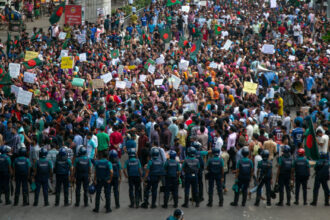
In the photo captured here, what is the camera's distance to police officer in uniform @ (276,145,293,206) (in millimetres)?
14211

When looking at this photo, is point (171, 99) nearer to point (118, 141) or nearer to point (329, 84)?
point (118, 141)

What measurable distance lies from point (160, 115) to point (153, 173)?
13.8 feet

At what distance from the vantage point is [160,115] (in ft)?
59.1

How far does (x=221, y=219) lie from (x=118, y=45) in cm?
1831

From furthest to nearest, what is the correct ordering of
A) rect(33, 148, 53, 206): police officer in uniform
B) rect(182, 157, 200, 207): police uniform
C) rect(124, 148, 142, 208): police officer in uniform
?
rect(33, 148, 53, 206): police officer in uniform < rect(182, 157, 200, 207): police uniform < rect(124, 148, 142, 208): police officer in uniform

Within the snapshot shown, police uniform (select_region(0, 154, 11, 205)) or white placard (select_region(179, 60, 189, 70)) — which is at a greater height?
white placard (select_region(179, 60, 189, 70))

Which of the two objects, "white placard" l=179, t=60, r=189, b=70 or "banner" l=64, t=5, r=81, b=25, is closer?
"white placard" l=179, t=60, r=189, b=70

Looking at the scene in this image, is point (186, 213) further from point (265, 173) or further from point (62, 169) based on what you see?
point (62, 169)

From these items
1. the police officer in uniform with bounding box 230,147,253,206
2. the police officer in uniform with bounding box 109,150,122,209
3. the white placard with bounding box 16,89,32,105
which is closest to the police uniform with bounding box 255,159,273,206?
the police officer in uniform with bounding box 230,147,253,206

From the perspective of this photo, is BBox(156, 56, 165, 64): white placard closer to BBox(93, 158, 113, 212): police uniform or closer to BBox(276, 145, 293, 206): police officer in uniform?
BBox(276, 145, 293, 206): police officer in uniform

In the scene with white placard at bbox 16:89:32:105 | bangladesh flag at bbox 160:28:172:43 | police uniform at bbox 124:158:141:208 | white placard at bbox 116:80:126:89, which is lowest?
police uniform at bbox 124:158:141:208

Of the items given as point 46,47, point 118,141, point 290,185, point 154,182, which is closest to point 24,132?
point 118,141

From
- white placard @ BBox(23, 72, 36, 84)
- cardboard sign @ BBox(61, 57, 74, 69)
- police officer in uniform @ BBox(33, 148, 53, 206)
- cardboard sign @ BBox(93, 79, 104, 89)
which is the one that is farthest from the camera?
cardboard sign @ BBox(61, 57, 74, 69)

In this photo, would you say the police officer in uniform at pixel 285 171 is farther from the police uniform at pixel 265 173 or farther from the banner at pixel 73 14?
the banner at pixel 73 14
